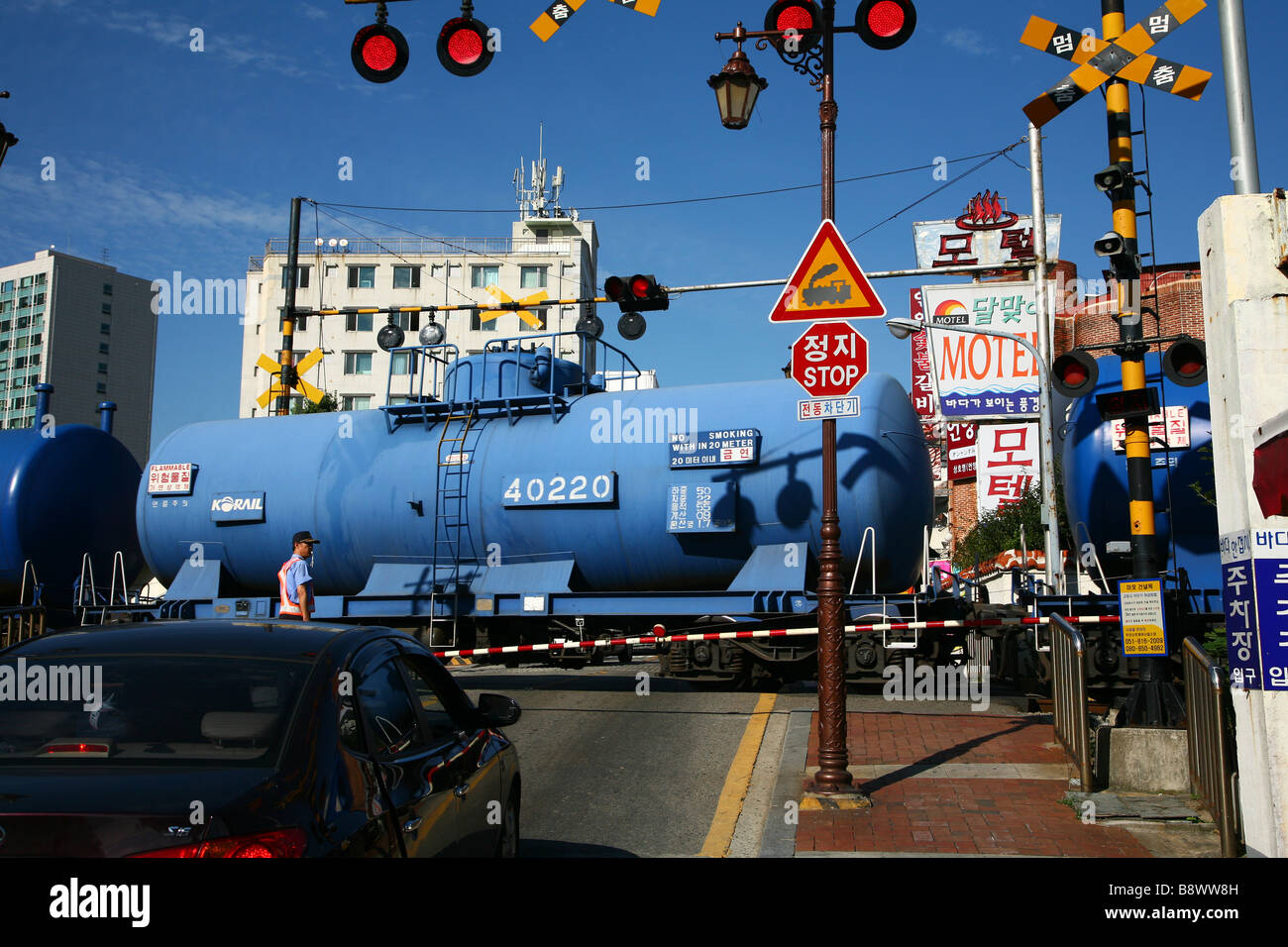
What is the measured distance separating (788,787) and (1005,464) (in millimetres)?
26239

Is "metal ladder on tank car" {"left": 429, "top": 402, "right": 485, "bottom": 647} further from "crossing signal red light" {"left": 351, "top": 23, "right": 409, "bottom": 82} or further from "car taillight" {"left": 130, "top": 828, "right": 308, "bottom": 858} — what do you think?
"car taillight" {"left": 130, "top": 828, "right": 308, "bottom": 858}

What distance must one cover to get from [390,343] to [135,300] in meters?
105

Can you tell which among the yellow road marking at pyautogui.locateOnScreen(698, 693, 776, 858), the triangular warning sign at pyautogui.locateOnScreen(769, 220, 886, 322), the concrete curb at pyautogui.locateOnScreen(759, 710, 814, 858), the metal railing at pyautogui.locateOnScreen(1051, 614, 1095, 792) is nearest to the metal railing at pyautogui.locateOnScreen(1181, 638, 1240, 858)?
the metal railing at pyautogui.locateOnScreen(1051, 614, 1095, 792)

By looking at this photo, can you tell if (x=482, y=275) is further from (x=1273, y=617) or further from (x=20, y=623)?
(x=1273, y=617)

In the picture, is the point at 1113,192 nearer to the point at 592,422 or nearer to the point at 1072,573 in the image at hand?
the point at 592,422

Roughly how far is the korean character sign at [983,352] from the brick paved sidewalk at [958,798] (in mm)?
10470

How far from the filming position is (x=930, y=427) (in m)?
42.1

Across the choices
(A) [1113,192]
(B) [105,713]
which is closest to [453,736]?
(B) [105,713]

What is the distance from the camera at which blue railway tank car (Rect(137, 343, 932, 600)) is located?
1257 cm

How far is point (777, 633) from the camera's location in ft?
39.1

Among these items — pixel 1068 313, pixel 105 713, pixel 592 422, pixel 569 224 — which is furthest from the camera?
pixel 569 224

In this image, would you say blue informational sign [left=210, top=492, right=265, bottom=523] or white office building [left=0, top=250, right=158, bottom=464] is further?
white office building [left=0, top=250, right=158, bottom=464]

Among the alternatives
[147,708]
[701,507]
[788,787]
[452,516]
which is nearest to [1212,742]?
[788,787]

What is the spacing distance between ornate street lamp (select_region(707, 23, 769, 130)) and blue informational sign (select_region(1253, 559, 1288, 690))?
6.25 metres
